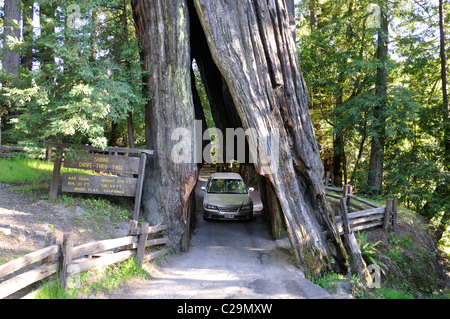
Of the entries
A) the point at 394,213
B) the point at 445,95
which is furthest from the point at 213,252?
the point at 445,95

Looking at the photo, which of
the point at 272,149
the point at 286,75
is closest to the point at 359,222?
the point at 272,149

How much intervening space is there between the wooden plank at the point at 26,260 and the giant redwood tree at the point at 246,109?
12.9ft

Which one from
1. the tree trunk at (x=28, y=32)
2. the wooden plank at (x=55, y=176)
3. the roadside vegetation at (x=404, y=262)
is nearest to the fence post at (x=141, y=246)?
the wooden plank at (x=55, y=176)

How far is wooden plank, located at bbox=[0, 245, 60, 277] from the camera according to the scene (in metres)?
3.88

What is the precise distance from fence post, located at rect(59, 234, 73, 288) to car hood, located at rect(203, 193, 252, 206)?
21.6ft

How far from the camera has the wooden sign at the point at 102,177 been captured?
26.8ft

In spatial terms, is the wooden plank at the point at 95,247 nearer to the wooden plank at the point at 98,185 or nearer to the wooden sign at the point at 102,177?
the wooden sign at the point at 102,177

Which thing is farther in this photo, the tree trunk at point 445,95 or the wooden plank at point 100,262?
the tree trunk at point 445,95

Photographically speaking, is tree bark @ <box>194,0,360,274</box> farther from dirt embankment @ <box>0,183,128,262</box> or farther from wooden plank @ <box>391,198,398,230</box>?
dirt embankment @ <box>0,183,128,262</box>

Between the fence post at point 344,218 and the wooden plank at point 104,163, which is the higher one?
the wooden plank at point 104,163

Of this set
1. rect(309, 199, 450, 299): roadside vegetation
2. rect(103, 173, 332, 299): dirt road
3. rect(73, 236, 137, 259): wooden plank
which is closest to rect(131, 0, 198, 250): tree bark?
rect(103, 173, 332, 299): dirt road

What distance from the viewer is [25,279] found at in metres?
4.20

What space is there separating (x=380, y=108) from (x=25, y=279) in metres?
15.1

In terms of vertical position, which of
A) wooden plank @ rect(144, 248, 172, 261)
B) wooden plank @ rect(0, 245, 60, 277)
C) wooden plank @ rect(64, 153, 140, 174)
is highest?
wooden plank @ rect(64, 153, 140, 174)
